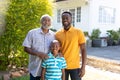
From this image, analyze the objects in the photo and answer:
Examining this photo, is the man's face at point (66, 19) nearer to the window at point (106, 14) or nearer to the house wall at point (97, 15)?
the house wall at point (97, 15)

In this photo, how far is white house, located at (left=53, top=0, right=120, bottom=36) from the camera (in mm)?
17750

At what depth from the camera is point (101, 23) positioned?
18688mm

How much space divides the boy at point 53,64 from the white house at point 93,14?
42.0ft

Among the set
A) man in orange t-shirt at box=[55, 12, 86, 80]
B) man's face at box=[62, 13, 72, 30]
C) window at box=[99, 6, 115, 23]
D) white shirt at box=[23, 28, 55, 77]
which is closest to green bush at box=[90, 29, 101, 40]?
window at box=[99, 6, 115, 23]

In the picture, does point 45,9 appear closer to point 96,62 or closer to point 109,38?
point 96,62

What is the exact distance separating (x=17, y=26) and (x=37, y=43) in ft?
11.5

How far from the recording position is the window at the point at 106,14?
61.7ft

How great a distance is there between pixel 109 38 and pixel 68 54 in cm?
Result: 1425

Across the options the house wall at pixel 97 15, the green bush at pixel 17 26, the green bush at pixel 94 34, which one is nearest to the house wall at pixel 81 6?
the house wall at pixel 97 15

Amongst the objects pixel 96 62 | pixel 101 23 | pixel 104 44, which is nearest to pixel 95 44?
pixel 104 44

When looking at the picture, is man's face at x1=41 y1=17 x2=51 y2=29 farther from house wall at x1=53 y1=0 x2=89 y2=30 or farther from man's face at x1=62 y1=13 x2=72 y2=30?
house wall at x1=53 y1=0 x2=89 y2=30

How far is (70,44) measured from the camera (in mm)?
4180

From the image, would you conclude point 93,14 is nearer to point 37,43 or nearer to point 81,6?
point 81,6

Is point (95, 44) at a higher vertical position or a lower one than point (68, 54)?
lower
